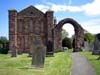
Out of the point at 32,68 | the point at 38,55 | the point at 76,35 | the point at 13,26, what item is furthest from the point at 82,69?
the point at 13,26

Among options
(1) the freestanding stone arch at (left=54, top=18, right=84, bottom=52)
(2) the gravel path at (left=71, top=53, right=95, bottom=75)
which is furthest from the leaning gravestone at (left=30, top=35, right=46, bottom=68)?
(1) the freestanding stone arch at (left=54, top=18, right=84, bottom=52)

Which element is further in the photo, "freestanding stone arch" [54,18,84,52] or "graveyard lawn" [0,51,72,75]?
"freestanding stone arch" [54,18,84,52]

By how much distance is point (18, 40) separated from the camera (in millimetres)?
67875

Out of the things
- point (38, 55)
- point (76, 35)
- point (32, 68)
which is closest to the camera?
point (32, 68)

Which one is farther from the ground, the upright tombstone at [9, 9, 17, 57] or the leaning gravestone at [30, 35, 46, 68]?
the upright tombstone at [9, 9, 17, 57]

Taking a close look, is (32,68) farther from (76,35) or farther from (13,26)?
(13,26)

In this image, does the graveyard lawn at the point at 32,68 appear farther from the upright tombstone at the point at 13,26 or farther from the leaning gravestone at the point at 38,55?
the upright tombstone at the point at 13,26

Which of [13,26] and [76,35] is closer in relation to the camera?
[76,35]

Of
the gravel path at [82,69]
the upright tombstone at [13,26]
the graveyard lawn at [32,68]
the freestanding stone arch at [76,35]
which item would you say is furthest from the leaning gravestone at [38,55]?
the upright tombstone at [13,26]

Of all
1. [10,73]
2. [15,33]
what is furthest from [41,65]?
[15,33]

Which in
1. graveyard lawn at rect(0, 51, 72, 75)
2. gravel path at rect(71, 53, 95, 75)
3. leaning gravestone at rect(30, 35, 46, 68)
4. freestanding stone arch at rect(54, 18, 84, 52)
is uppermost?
freestanding stone arch at rect(54, 18, 84, 52)

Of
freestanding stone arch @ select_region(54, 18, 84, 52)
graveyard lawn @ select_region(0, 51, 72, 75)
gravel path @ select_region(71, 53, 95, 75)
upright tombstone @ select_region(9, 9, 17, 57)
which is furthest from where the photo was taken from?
upright tombstone @ select_region(9, 9, 17, 57)

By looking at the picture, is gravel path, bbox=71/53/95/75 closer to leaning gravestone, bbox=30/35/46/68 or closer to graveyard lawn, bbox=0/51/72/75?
graveyard lawn, bbox=0/51/72/75

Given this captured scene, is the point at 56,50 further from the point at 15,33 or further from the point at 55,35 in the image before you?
the point at 15,33
